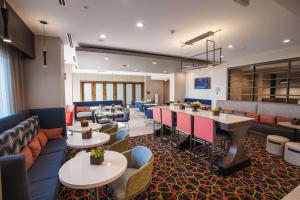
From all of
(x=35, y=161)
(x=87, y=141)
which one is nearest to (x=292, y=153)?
(x=87, y=141)

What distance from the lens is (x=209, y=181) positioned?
258 cm

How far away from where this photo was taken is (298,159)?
303 cm

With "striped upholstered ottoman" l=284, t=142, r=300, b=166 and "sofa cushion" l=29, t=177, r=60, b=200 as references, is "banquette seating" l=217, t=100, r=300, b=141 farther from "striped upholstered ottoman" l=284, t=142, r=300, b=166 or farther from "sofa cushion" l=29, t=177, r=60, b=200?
"sofa cushion" l=29, t=177, r=60, b=200

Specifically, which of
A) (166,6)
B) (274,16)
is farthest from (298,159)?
(166,6)

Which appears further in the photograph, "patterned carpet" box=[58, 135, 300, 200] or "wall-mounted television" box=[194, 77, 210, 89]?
"wall-mounted television" box=[194, 77, 210, 89]

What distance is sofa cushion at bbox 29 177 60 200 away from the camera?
161 centimetres

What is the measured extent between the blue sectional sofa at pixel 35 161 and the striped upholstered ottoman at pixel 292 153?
4350 millimetres

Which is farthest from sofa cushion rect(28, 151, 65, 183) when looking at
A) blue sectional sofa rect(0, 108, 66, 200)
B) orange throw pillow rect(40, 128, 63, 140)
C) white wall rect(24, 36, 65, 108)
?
white wall rect(24, 36, 65, 108)

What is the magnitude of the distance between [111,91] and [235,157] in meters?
10.8

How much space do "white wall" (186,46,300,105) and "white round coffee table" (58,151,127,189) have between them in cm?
640

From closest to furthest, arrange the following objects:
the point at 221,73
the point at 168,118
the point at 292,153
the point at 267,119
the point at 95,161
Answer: the point at 95,161
the point at 292,153
the point at 168,118
the point at 267,119
the point at 221,73

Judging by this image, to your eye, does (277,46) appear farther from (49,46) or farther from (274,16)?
(49,46)

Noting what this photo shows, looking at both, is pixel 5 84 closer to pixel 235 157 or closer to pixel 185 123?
pixel 185 123

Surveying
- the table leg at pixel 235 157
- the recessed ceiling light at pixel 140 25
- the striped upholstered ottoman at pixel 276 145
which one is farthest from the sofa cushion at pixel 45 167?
the striped upholstered ottoman at pixel 276 145
